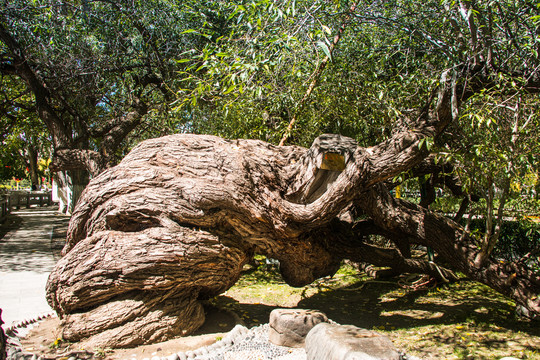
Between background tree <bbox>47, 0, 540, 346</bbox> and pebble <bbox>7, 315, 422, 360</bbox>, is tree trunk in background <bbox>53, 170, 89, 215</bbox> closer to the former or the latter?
background tree <bbox>47, 0, 540, 346</bbox>

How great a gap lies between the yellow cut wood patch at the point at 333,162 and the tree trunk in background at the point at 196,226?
2cm

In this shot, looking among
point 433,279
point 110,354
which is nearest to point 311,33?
point 110,354

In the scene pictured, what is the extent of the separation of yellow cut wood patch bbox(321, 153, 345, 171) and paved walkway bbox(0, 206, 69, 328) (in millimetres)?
4871

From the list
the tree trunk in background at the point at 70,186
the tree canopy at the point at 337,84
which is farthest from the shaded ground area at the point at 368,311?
Result: the tree trunk in background at the point at 70,186

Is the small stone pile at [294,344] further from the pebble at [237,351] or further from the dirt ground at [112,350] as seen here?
the dirt ground at [112,350]

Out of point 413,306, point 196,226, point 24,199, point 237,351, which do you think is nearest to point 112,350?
point 237,351

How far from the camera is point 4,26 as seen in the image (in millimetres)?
9664

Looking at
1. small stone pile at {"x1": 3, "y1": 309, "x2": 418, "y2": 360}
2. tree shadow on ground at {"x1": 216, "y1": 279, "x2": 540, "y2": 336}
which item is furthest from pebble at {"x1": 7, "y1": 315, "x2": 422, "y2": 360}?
tree shadow on ground at {"x1": 216, "y1": 279, "x2": 540, "y2": 336}

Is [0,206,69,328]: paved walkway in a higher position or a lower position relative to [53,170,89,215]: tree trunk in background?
lower

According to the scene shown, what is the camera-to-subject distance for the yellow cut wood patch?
5180 millimetres

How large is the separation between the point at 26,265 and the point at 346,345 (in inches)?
359

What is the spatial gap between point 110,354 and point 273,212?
2.55 m

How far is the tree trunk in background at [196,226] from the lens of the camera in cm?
477

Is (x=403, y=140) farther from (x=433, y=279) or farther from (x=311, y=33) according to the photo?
(x=433, y=279)
